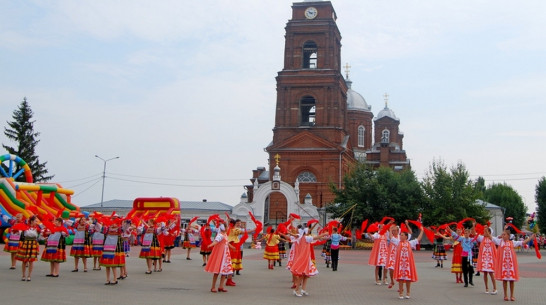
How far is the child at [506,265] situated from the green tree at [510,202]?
213 ft

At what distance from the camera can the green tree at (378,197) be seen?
4419 cm

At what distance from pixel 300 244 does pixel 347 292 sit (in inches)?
78.2

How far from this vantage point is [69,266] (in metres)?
21.3

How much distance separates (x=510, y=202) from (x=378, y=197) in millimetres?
40266

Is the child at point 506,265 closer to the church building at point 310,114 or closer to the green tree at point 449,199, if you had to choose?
the green tree at point 449,199

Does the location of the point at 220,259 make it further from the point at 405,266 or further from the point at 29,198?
the point at 29,198

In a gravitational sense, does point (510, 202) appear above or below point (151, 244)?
above

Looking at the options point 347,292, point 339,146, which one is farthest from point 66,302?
point 339,146

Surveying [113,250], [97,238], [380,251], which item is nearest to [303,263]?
[380,251]

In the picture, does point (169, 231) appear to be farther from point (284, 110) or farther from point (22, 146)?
point (22, 146)

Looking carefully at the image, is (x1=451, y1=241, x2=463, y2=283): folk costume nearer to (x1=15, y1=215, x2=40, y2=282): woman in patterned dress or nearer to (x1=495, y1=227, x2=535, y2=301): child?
(x1=495, y1=227, x2=535, y2=301): child

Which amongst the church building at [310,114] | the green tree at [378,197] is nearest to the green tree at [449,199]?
the green tree at [378,197]

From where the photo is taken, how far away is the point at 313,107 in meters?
60.0

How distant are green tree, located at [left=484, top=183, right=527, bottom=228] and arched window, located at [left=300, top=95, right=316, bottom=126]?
31.9 metres
